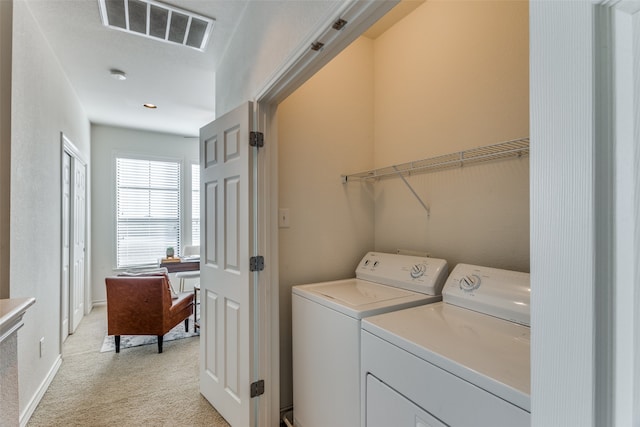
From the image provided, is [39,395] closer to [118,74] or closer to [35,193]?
[35,193]

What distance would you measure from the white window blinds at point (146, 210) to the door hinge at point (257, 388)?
165 inches

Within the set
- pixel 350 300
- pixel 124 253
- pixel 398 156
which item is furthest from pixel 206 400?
pixel 124 253

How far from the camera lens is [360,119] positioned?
2381 millimetres

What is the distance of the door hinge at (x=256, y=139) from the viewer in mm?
1852

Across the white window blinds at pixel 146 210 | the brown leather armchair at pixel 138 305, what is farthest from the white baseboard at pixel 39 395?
the white window blinds at pixel 146 210

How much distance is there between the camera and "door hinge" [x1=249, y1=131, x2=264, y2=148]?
1852mm

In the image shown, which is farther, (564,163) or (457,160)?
(457,160)

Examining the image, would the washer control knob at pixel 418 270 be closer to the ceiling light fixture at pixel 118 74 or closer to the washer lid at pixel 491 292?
the washer lid at pixel 491 292

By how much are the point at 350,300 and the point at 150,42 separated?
249 centimetres

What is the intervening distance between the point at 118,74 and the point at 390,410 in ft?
11.6

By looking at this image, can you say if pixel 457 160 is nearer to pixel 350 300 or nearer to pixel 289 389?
pixel 350 300

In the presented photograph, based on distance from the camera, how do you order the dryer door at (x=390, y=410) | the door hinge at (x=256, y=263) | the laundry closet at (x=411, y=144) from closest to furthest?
the dryer door at (x=390, y=410)
the laundry closet at (x=411, y=144)
the door hinge at (x=256, y=263)

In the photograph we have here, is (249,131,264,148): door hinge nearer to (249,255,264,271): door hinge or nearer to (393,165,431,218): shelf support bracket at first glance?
(249,255,264,271): door hinge
